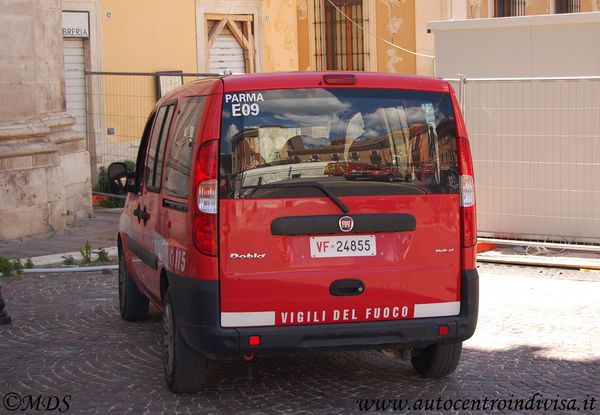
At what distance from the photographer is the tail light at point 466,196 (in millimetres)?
6102

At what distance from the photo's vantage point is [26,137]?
14.4 m

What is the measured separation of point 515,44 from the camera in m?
13.6

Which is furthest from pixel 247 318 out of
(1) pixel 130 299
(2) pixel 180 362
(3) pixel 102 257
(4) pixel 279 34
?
Result: (4) pixel 279 34

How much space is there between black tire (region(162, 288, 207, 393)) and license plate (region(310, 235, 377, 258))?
3.25 ft

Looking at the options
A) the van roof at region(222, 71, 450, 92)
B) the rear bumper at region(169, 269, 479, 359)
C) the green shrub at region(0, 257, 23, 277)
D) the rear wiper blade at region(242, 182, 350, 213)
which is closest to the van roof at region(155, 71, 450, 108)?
the van roof at region(222, 71, 450, 92)

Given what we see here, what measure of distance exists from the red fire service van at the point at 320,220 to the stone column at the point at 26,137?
8.29 m

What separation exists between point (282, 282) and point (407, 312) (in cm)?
76

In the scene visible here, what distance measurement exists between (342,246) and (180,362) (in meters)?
1.23

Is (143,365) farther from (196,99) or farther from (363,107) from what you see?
(363,107)

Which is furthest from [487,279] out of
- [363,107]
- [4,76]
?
[4,76]

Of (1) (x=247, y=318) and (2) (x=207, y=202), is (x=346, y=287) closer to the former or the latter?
(1) (x=247, y=318)

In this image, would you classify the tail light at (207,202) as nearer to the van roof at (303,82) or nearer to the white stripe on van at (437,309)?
the van roof at (303,82)

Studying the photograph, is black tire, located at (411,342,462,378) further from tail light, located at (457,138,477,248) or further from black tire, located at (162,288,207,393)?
black tire, located at (162,288,207,393)

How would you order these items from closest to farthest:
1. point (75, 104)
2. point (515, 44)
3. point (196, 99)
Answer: point (196, 99)
point (515, 44)
point (75, 104)
